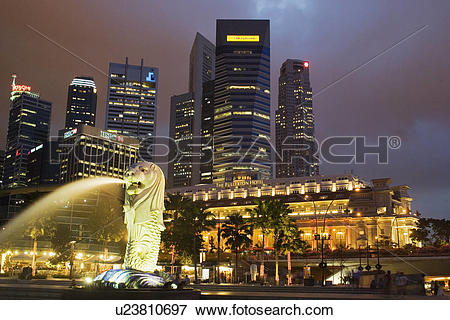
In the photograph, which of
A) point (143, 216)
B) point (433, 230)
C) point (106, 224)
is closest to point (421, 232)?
point (433, 230)

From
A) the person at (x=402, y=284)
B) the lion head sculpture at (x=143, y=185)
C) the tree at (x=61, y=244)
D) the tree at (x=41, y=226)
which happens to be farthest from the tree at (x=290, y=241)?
the lion head sculpture at (x=143, y=185)

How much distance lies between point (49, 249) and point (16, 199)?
9643 mm

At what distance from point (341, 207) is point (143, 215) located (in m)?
111

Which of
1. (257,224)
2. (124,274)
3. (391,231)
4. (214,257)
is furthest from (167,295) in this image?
(391,231)

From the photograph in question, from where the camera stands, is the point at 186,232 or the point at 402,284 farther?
the point at 186,232

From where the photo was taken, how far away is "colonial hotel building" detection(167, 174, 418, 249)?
116 meters

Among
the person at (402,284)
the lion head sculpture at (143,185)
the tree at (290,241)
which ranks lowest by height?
the person at (402,284)

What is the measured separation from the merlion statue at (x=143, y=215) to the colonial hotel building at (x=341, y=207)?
8262 centimetres

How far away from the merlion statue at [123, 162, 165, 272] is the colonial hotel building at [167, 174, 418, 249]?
8262cm

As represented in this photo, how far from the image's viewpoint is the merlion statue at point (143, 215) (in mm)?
21062

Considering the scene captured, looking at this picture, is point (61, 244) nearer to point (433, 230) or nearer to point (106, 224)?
point (106, 224)

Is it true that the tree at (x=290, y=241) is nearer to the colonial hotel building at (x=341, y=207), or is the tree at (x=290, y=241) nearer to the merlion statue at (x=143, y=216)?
the colonial hotel building at (x=341, y=207)

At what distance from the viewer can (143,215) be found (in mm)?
21328

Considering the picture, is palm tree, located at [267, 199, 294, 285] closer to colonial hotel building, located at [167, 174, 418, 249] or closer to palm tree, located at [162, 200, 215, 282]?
palm tree, located at [162, 200, 215, 282]
